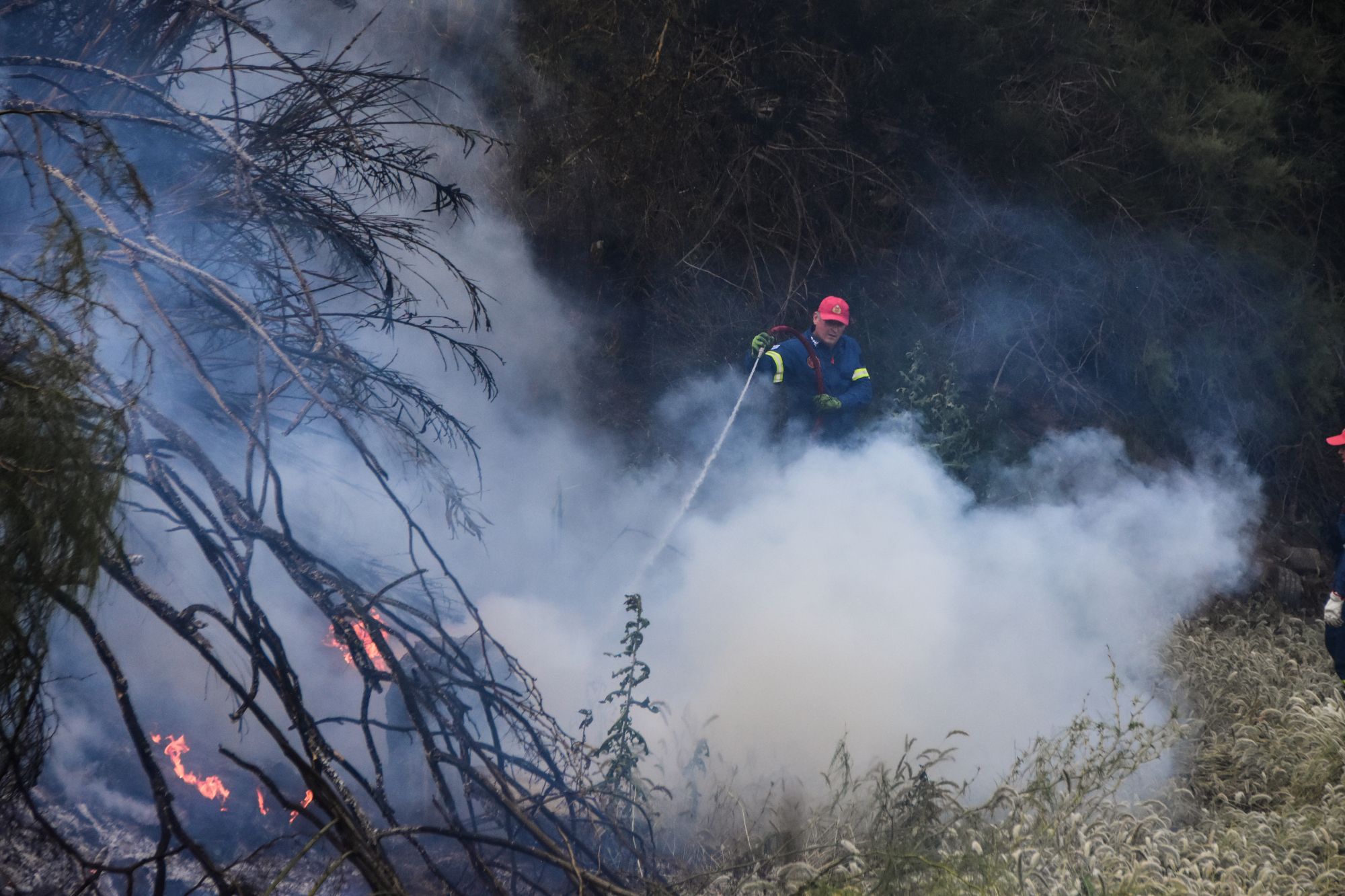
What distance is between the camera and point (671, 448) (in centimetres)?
895

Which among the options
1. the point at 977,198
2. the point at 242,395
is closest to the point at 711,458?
the point at 977,198

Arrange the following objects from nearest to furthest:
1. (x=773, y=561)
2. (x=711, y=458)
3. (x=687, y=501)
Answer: (x=773, y=561)
(x=687, y=501)
(x=711, y=458)

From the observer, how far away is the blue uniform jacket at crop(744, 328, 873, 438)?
7.25 m

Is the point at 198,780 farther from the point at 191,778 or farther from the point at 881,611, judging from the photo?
the point at 881,611

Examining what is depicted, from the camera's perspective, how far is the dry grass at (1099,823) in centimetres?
387

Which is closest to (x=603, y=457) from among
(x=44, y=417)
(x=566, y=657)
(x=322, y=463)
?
(x=566, y=657)

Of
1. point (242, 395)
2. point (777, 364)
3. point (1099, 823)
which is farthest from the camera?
point (777, 364)

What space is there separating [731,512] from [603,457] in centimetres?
190

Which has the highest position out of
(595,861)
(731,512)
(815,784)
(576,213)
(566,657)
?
(576,213)

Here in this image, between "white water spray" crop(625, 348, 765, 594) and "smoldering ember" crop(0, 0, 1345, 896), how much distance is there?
Result: 49mm

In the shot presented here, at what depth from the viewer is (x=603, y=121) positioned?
338 inches

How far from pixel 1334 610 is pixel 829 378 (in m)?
3.36

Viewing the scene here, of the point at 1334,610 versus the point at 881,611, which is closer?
the point at 1334,610

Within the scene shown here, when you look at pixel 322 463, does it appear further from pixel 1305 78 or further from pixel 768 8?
pixel 1305 78
